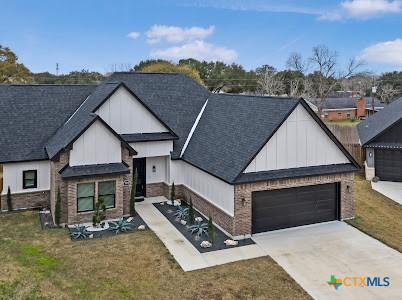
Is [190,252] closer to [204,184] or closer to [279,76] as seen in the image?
[204,184]

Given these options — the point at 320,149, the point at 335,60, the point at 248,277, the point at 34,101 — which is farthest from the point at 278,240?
the point at 335,60

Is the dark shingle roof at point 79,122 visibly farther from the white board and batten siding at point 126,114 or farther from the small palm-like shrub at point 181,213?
the small palm-like shrub at point 181,213

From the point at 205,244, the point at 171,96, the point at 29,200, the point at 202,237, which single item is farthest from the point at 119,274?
the point at 171,96

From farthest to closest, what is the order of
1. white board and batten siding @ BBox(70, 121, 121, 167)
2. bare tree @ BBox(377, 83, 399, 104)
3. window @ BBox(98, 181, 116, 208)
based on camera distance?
bare tree @ BBox(377, 83, 399, 104), window @ BBox(98, 181, 116, 208), white board and batten siding @ BBox(70, 121, 121, 167)

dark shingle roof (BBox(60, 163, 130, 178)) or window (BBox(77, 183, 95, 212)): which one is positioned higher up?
dark shingle roof (BBox(60, 163, 130, 178))

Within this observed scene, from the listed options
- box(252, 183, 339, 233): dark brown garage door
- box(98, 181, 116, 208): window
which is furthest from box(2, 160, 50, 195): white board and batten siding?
box(252, 183, 339, 233): dark brown garage door

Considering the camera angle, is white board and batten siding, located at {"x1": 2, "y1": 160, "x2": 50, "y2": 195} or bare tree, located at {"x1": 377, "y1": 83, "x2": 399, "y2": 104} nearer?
white board and batten siding, located at {"x1": 2, "y1": 160, "x2": 50, "y2": 195}

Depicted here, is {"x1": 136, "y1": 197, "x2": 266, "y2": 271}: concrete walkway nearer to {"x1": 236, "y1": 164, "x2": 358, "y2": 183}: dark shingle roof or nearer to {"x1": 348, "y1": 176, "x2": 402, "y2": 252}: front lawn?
{"x1": 236, "y1": 164, "x2": 358, "y2": 183}: dark shingle roof

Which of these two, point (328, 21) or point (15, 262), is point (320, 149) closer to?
point (15, 262)
